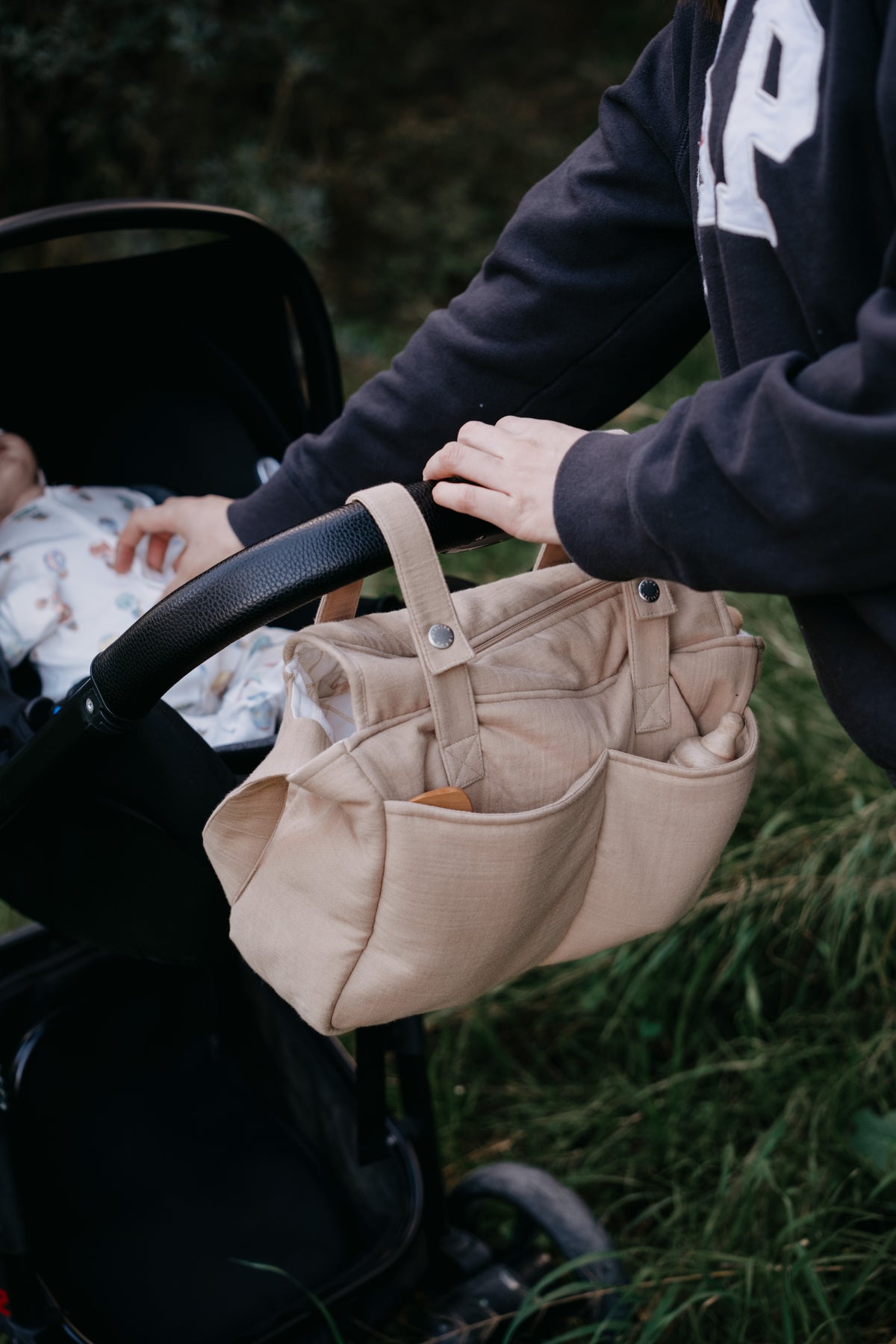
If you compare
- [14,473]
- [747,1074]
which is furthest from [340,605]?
[747,1074]

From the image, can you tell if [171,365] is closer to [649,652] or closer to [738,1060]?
[649,652]

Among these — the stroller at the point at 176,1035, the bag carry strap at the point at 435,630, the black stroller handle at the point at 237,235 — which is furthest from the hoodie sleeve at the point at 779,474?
the black stroller handle at the point at 237,235

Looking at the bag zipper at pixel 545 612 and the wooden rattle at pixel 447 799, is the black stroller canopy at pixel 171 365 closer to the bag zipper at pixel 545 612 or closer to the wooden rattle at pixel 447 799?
the bag zipper at pixel 545 612

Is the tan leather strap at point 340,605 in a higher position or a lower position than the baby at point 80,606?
higher

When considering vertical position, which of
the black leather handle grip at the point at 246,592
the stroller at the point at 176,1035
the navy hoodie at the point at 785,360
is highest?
the navy hoodie at the point at 785,360

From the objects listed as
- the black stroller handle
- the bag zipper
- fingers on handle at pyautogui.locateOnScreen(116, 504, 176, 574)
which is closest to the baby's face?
fingers on handle at pyautogui.locateOnScreen(116, 504, 176, 574)

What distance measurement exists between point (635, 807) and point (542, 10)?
17.7 ft

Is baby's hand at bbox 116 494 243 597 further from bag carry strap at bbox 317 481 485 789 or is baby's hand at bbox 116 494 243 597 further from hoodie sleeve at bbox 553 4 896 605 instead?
hoodie sleeve at bbox 553 4 896 605

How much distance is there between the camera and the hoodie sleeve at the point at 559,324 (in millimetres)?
1030

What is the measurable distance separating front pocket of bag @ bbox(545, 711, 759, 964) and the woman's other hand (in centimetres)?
21

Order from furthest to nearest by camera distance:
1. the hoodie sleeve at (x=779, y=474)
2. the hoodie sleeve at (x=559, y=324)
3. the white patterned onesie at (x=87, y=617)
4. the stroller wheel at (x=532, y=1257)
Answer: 1. the stroller wheel at (x=532, y=1257)
2. the white patterned onesie at (x=87, y=617)
3. the hoodie sleeve at (x=559, y=324)
4. the hoodie sleeve at (x=779, y=474)

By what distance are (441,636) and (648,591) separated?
0.21 m

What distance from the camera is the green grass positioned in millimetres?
1464

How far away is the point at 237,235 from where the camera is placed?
1.36m
